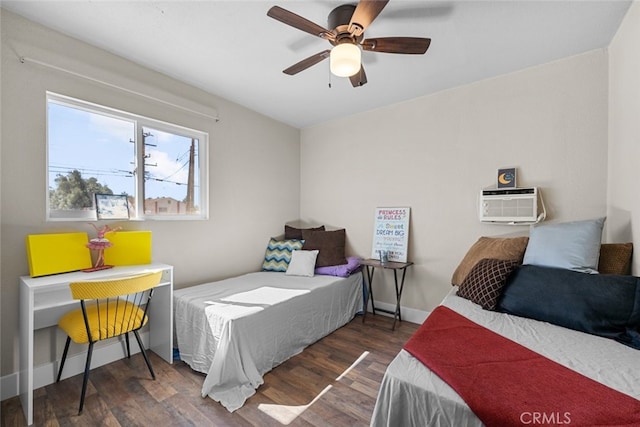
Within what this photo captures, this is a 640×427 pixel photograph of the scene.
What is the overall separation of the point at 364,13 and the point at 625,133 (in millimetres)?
1841

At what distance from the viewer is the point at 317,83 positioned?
257 centimetres

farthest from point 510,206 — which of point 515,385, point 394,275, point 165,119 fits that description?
point 165,119

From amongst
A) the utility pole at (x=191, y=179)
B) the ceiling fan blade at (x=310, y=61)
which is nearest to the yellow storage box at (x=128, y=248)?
the utility pole at (x=191, y=179)

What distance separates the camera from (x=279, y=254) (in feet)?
10.7

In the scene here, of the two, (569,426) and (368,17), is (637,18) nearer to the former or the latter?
(368,17)

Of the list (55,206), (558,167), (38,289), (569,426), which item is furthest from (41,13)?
(558,167)

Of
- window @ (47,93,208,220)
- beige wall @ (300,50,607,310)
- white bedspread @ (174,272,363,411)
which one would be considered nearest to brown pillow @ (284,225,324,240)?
beige wall @ (300,50,607,310)

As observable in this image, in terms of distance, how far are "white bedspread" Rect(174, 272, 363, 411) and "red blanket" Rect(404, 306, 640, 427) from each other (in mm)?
1169

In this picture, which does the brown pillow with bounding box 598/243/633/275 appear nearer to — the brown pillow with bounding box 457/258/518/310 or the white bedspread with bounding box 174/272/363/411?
the brown pillow with bounding box 457/258/518/310

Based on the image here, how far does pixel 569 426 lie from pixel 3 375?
294 cm

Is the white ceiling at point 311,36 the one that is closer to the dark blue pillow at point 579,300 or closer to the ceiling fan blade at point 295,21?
the ceiling fan blade at point 295,21

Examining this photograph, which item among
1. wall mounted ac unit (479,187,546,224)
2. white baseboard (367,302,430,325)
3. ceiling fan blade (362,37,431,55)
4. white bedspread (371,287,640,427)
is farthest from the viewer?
white baseboard (367,302,430,325)

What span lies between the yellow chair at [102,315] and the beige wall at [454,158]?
237 cm

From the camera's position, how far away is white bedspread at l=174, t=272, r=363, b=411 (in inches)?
70.1
